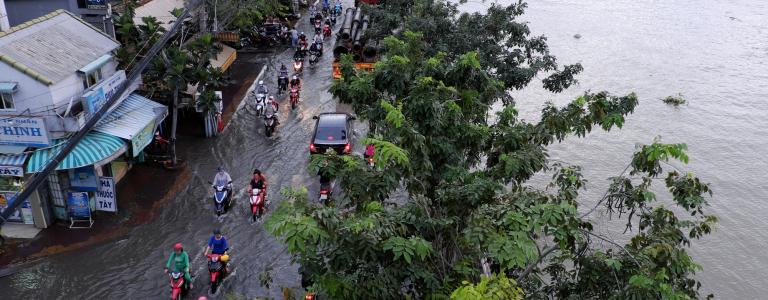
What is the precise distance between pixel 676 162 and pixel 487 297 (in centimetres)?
2135

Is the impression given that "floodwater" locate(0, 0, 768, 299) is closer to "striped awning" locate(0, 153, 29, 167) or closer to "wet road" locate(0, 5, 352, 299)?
"wet road" locate(0, 5, 352, 299)

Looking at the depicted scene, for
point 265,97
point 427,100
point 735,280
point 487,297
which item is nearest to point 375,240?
point 487,297

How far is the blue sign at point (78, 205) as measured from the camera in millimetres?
14959

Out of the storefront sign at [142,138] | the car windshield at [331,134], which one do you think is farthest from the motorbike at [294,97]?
the storefront sign at [142,138]

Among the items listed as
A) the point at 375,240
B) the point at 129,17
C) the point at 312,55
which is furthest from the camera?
the point at 312,55

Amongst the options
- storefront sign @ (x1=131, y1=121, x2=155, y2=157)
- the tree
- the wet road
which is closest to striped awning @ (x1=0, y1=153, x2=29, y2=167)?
the wet road

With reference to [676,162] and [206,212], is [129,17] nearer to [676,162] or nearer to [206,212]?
[206,212]

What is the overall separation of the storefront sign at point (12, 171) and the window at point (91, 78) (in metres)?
2.81

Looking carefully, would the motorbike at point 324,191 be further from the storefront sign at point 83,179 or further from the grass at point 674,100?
the grass at point 674,100

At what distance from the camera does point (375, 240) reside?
21.4ft

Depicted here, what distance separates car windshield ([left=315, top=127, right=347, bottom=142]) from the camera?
1895 cm

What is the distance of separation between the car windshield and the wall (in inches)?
308

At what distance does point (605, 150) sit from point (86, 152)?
1992cm

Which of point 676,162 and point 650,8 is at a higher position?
point 650,8
